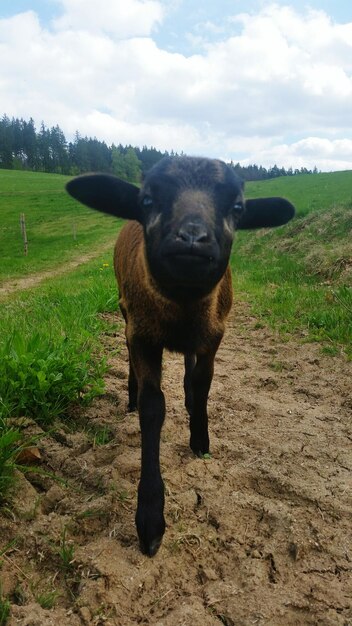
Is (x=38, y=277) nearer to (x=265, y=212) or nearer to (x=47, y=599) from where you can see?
(x=265, y=212)

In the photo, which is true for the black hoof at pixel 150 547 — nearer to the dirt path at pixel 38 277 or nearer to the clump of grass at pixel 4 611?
the clump of grass at pixel 4 611

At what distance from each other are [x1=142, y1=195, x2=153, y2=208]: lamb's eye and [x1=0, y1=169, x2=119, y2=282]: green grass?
15.4 m

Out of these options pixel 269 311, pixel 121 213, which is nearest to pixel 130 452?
pixel 121 213

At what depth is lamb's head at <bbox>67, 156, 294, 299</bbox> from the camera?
8.24 ft

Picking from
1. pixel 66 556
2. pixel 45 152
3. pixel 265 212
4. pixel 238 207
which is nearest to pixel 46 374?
pixel 66 556

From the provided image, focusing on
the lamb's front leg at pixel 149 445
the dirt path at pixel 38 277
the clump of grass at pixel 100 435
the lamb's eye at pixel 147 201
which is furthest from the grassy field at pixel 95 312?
the lamb's eye at pixel 147 201

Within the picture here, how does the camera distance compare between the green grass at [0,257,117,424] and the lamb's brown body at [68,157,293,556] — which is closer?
the lamb's brown body at [68,157,293,556]

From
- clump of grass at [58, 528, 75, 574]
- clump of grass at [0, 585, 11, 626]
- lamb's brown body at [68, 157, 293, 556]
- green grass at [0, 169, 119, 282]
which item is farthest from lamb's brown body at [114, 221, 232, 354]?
green grass at [0, 169, 119, 282]

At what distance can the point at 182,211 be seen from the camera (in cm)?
264

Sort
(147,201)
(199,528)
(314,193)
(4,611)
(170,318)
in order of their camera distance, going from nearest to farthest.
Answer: (4,611) < (199,528) < (147,201) < (170,318) < (314,193)

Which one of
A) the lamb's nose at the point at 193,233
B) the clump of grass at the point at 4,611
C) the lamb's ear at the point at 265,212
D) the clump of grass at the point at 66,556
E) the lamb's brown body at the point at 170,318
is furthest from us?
the lamb's ear at the point at 265,212

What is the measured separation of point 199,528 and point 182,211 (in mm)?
1785

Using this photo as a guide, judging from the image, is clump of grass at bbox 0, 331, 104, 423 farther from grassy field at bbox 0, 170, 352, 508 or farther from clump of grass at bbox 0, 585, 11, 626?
clump of grass at bbox 0, 585, 11, 626

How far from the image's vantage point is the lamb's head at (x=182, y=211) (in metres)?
2.51
